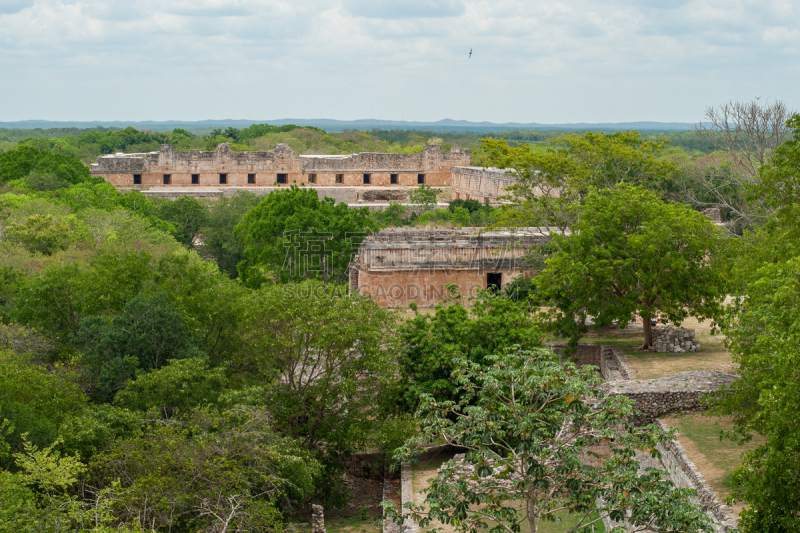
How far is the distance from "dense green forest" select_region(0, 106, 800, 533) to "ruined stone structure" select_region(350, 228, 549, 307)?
878mm

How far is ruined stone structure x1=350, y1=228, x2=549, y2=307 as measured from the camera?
75.8 ft

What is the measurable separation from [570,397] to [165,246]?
18.3 m

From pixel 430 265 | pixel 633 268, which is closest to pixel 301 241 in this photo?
pixel 430 265

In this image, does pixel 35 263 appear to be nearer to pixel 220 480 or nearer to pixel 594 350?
pixel 220 480

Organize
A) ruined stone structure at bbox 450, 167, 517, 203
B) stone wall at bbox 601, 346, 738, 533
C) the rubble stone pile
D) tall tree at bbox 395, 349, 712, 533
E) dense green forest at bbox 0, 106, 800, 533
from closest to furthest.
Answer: tall tree at bbox 395, 349, 712, 533, dense green forest at bbox 0, 106, 800, 533, stone wall at bbox 601, 346, 738, 533, the rubble stone pile, ruined stone structure at bbox 450, 167, 517, 203

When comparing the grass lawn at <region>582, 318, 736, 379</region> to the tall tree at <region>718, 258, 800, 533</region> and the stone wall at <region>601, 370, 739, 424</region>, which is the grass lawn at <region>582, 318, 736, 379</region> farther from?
the tall tree at <region>718, 258, 800, 533</region>

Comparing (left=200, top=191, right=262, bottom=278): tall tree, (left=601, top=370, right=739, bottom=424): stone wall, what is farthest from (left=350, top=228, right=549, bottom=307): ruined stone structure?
(left=601, top=370, right=739, bottom=424): stone wall

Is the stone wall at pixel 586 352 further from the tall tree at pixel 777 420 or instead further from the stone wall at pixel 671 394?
the tall tree at pixel 777 420

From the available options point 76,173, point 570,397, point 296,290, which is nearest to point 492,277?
point 296,290

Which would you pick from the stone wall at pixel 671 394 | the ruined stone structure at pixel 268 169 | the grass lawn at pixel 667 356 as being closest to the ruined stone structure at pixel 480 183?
the ruined stone structure at pixel 268 169

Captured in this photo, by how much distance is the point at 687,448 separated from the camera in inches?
503

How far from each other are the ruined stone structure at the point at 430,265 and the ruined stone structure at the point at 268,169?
21591mm

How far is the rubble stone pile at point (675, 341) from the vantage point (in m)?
18.5

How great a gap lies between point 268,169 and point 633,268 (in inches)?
→ 1175
